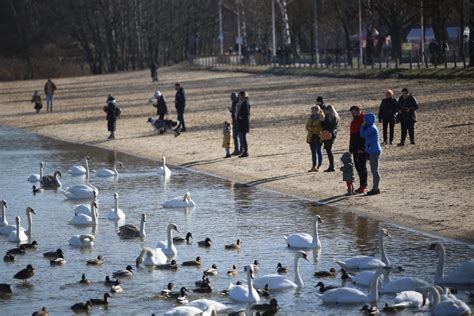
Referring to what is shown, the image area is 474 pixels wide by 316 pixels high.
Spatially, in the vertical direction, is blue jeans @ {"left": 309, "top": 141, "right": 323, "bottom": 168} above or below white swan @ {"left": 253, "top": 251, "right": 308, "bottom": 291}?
above

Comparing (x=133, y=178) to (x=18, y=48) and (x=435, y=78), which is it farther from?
(x=18, y=48)

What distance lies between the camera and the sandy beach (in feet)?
86.4

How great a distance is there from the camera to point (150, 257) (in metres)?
21.2

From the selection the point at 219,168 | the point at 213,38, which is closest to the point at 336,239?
the point at 219,168

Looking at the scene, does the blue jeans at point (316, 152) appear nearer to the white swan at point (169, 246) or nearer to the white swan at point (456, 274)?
the white swan at point (169, 246)

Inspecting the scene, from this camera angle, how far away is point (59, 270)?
21281 millimetres

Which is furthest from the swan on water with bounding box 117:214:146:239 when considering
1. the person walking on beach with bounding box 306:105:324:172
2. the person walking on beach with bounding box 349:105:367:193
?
the person walking on beach with bounding box 306:105:324:172

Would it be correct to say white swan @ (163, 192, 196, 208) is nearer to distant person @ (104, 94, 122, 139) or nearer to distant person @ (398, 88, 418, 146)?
distant person @ (398, 88, 418, 146)

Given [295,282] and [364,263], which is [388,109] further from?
[295,282]

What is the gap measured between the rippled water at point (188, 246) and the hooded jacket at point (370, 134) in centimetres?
162

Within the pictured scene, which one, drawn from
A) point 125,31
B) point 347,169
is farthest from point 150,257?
point 125,31

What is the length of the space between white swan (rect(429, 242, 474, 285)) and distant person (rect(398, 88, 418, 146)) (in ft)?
52.0

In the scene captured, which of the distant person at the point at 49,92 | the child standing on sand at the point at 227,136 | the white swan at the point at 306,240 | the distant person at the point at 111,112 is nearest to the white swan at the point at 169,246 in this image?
the white swan at the point at 306,240

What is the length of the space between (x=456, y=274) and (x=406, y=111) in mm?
16470
